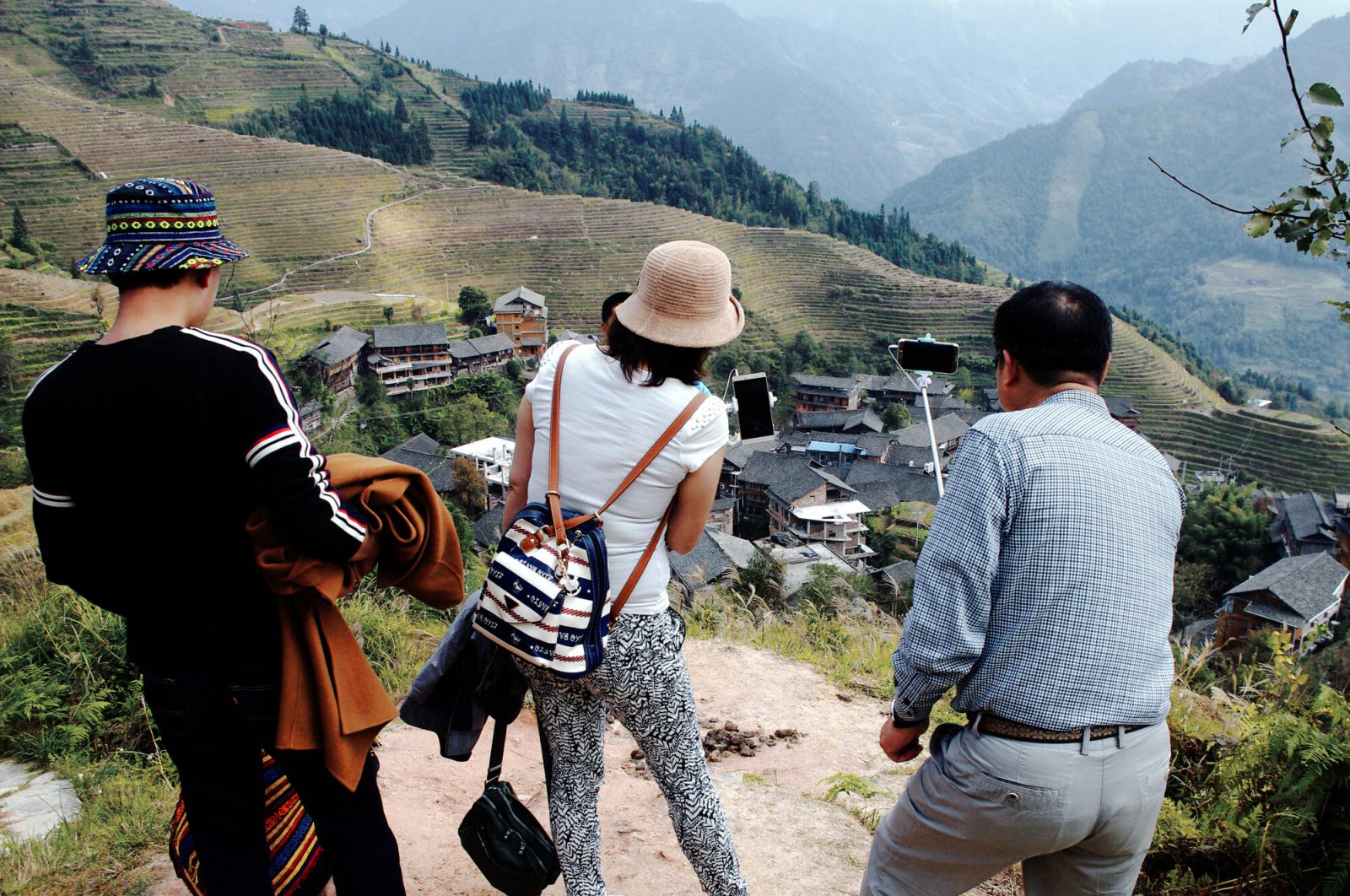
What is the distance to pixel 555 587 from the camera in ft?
4.51

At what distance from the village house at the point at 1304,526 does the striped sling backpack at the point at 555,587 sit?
88.1ft

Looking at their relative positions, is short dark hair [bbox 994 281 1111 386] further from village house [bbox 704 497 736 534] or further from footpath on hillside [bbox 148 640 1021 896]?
village house [bbox 704 497 736 534]

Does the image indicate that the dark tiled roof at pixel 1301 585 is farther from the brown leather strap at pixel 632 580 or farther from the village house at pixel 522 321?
the village house at pixel 522 321

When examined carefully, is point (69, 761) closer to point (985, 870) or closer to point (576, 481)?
point (576, 481)

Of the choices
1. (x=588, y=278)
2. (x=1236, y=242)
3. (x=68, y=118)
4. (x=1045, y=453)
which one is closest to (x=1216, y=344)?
(x=1236, y=242)

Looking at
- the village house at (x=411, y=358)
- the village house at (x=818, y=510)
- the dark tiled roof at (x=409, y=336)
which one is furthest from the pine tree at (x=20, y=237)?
the village house at (x=818, y=510)

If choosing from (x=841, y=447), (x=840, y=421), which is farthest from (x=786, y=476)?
(x=840, y=421)

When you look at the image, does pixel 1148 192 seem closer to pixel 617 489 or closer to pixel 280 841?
pixel 617 489

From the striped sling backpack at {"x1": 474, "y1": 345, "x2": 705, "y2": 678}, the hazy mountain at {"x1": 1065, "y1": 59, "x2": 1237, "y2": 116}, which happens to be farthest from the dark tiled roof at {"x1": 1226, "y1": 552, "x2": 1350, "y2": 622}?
the hazy mountain at {"x1": 1065, "y1": 59, "x2": 1237, "y2": 116}

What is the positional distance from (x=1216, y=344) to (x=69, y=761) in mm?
105766

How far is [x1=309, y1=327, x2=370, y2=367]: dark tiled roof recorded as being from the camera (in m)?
24.3

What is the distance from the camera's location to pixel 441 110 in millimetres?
65688

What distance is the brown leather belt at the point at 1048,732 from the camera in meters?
1.16

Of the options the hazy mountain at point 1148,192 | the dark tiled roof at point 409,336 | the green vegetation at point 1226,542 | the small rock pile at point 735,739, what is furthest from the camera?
the hazy mountain at point 1148,192
